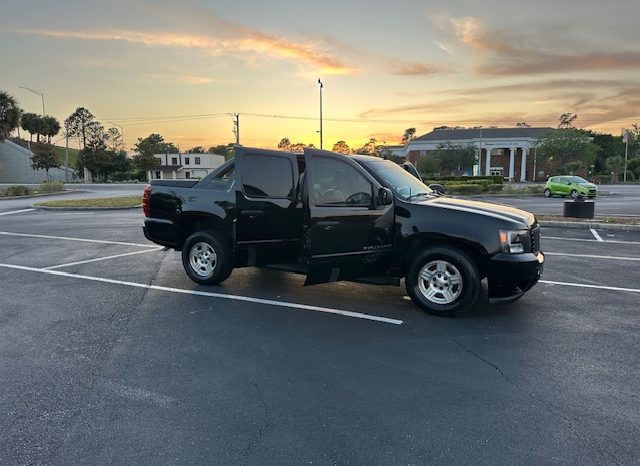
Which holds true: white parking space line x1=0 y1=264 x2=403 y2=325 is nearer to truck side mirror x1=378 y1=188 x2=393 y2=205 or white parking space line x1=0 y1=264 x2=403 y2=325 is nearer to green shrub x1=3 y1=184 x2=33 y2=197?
truck side mirror x1=378 y1=188 x2=393 y2=205

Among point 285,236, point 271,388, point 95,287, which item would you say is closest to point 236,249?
point 285,236

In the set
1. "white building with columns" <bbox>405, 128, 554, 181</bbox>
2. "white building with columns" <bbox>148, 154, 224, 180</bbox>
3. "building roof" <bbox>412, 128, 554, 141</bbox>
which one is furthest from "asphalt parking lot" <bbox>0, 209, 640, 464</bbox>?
"white building with columns" <bbox>148, 154, 224, 180</bbox>

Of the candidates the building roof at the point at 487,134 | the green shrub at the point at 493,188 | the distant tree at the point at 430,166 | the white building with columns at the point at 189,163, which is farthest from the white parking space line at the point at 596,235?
the white building with columns at the point at 189,163

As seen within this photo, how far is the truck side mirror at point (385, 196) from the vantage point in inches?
215

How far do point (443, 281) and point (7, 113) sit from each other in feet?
198

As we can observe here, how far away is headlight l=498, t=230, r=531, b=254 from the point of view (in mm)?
5199

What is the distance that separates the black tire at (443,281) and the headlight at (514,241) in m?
0.42

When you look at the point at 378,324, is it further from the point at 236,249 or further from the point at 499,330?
the point at 236,249

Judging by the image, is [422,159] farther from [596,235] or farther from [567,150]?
[596,235]

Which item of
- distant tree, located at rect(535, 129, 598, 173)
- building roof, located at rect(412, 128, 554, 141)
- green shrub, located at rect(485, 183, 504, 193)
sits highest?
building roof, located at rect(412, 128, 554, 141)

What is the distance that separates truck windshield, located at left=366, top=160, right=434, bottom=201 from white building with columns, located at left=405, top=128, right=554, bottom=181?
7857 centimetres

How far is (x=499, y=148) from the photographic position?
8569 cm

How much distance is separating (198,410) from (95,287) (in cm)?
432

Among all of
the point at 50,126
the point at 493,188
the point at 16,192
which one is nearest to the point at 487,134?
the point at 493,188
